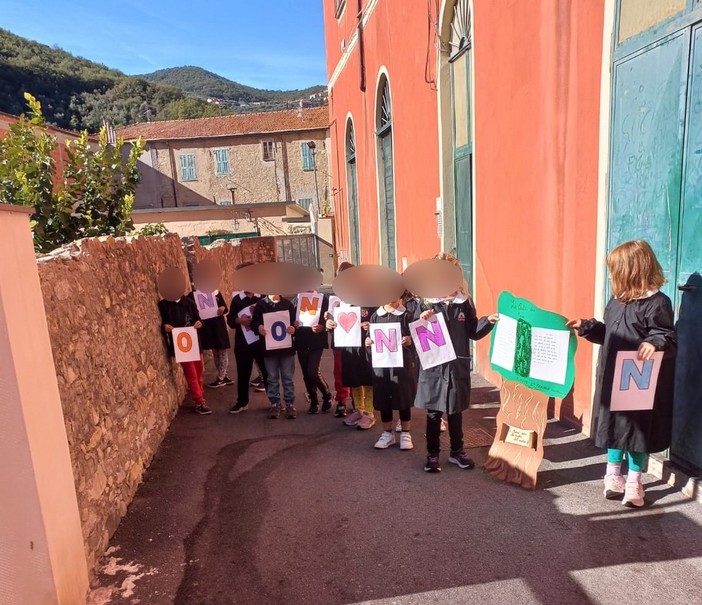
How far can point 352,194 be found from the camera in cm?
1647

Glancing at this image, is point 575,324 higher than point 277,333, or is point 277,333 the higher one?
point 575,324

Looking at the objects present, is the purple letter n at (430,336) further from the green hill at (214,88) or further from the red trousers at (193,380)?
the green hill at (214,88)

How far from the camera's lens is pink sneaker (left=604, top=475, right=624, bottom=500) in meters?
3.62

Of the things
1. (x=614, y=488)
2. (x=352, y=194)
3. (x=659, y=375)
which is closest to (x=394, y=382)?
(x=614, y=488)

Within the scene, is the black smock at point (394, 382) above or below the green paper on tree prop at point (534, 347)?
below

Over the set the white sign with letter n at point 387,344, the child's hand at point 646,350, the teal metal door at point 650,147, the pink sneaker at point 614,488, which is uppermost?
the teal metal door at point 650,147

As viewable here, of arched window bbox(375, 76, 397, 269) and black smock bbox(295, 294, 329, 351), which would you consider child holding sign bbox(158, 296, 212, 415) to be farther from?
arched window bbox(375, 76, 397, 269)

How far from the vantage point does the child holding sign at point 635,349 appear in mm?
3305

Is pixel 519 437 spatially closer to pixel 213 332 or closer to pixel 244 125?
pixel 213 332

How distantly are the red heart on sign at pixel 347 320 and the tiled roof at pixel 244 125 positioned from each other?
31855 mm

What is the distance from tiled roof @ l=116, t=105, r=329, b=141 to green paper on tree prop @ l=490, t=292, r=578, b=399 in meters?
33.0

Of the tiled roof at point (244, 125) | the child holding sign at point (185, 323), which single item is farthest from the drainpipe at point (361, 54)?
the tiled roof at point (244, 125)

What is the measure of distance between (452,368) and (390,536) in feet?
4.46

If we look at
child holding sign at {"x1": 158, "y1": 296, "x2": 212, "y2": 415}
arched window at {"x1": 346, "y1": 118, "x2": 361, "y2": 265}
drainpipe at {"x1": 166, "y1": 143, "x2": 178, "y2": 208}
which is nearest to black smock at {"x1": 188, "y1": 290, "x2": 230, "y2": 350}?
child holding sign at {"x1": 158, "y1": 296, "x2": 212, "y2": 415}
